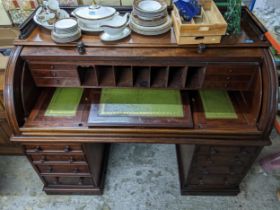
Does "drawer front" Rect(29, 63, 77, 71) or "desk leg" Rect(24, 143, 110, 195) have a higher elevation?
"drawer front" Rect(29, 63, 77, 71)

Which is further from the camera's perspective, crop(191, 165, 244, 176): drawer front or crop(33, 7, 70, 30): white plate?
crop(191, 165, 244, 176): drawer front

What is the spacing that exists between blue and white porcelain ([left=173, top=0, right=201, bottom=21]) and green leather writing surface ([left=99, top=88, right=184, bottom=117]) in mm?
418

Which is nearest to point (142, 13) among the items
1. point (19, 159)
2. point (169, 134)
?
point (169, 134)

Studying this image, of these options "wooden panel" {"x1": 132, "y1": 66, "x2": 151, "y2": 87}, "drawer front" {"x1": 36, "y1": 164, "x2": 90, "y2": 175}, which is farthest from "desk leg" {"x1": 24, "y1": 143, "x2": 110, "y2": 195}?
"wooden panel" {"x1": 132, "y1": 66, "x2": 151, "y2": 87}

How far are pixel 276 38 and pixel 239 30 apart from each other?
371 mm

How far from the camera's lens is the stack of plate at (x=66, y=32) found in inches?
39.4

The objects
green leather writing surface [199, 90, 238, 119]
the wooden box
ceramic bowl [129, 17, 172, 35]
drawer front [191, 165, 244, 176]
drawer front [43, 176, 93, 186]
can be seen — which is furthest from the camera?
drawer front [43, 176, 93, 186]

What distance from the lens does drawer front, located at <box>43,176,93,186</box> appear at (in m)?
1.42

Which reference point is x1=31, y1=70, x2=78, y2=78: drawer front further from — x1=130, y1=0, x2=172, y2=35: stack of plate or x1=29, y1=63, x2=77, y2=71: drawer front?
x1=130, y1=0, x2=172, y2=35: stack of plate

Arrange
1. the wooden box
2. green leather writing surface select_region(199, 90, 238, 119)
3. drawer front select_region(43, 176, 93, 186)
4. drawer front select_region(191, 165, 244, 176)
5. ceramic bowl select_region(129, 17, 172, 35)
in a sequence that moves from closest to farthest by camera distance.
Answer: the wooden box, ceramic bowl select_region(129, 17, 172, 35), green leather writing surface select_region(199, 90, 238, 119), drawer front select_region(191, 165, 244, 176), drawer front select_region(43, 176, 93, 186)

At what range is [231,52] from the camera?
98 centimetres

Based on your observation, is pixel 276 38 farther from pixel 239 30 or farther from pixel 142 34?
pixel 142 34

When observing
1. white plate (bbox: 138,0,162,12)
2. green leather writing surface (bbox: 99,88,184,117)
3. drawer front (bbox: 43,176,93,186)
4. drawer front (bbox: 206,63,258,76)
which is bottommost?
drawer front (bbox: 43,176,93,186)

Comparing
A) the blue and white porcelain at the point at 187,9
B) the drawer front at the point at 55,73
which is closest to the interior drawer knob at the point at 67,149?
the drawer front at the point at 55,73
